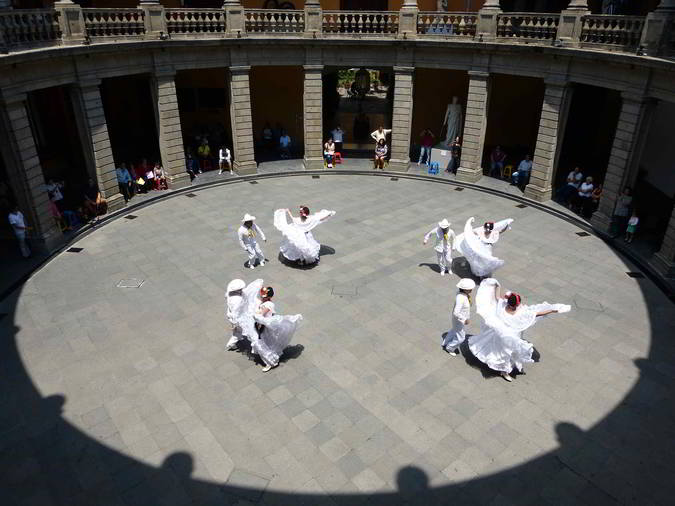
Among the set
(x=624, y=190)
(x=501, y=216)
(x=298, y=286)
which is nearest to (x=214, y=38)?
(x=298, y=286)

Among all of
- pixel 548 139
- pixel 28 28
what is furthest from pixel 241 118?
pixel 548 139

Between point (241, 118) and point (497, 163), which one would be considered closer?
point (241, 118)

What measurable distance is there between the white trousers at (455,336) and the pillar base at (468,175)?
12.1 metres

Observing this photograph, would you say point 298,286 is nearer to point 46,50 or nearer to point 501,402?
point 501,402

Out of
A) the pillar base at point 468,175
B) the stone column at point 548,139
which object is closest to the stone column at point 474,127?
the pillar base at point 468,175

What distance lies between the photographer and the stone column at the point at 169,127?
19906mm

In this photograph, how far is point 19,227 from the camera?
1515cm

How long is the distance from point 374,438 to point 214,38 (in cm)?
1703

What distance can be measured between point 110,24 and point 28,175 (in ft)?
Result: 20.9

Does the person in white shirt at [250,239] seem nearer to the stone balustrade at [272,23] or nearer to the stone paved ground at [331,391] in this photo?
the stone paved ground at [331,391]

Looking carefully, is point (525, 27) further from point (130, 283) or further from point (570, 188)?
point (130, 283)

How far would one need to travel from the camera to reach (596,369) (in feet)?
36.3

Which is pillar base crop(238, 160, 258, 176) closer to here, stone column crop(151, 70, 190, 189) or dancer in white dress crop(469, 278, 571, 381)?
stone column crop(151, 70, 190, 189)

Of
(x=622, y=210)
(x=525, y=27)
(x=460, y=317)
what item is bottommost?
(x=622, y=210)
